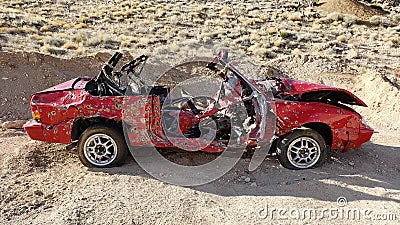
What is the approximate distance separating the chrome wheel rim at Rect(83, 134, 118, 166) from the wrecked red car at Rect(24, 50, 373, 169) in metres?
0.01

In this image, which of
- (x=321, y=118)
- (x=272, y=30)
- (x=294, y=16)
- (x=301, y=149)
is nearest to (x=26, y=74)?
(x=301, y=149)

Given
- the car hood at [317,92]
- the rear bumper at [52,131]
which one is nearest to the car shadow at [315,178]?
the rear bumper at [52,131]

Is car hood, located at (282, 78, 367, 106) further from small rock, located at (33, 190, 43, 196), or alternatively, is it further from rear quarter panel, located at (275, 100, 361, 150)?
small rock, located at (33, 190, 43, 196)

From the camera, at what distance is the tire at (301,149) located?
711 cm

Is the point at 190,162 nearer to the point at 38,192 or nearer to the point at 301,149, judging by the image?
the point at 301,149

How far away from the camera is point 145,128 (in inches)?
279

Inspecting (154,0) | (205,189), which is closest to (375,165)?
(205,189)

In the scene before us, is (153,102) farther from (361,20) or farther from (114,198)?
(361,20)

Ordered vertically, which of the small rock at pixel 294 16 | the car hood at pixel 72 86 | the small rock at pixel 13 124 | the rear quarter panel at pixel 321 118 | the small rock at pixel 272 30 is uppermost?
the small rock at pixel 294 16

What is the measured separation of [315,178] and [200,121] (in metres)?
2.03

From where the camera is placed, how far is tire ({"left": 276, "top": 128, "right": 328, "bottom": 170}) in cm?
711

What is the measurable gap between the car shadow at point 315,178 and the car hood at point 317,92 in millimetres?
1037

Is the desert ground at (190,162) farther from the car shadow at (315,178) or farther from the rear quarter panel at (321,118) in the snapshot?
the rear quarter panel at (321,118)

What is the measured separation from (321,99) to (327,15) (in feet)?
87.0
